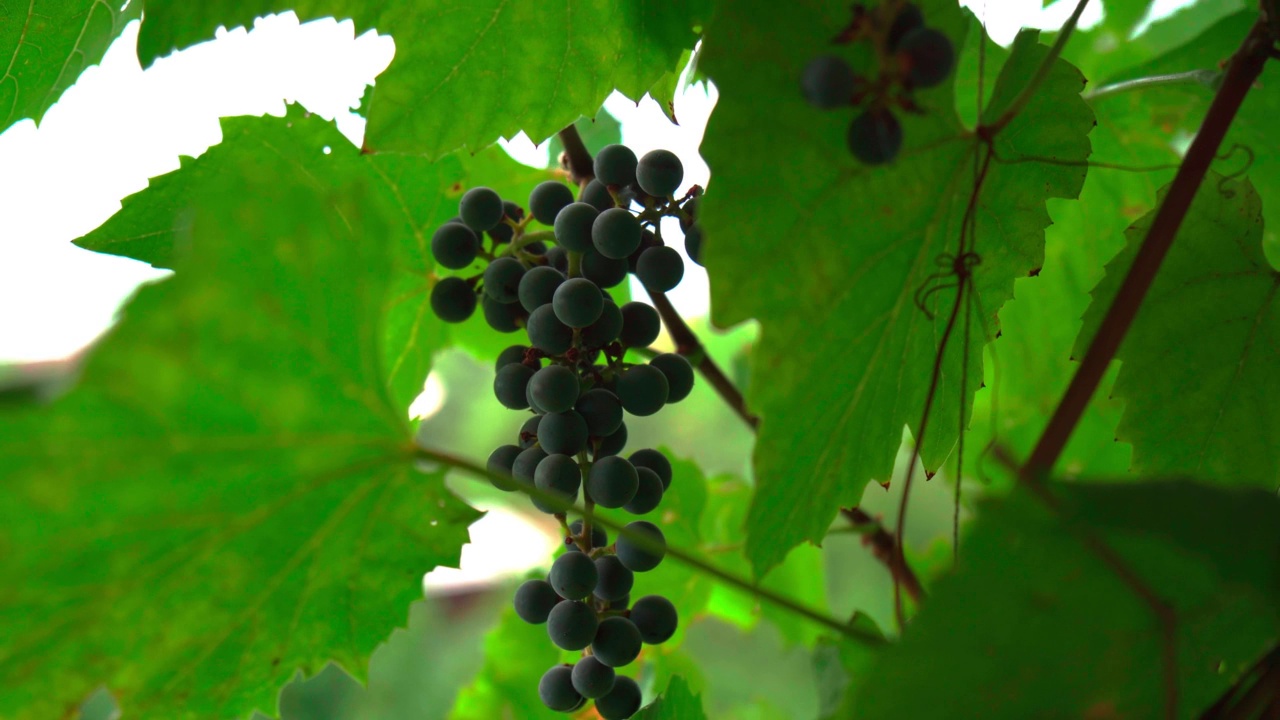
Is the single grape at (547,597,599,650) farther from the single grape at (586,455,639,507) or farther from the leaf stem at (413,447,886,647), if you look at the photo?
the leaf stem at (413,447,886,647)

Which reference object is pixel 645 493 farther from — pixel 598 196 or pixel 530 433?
pixel 598 196

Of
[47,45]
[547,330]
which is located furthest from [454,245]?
[47,45]

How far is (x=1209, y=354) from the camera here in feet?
2.02

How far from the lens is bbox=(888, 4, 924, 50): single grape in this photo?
408mm

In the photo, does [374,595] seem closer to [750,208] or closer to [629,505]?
[629,505]

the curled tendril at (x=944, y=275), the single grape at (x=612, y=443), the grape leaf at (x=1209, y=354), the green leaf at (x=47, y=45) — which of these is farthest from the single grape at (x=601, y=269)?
the green leaf at (x=47, y=45)

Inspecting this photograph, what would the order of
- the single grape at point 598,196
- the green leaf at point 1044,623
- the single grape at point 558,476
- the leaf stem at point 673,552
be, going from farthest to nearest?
1. the single grape at point 598,196
2. the single grape at point 558,476
3. the leaf stem at point 673,552
4. the green leaf at point 1044,623

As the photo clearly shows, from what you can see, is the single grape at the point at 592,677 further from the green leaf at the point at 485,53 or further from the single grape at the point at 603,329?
the green leaf at the point at 485,53

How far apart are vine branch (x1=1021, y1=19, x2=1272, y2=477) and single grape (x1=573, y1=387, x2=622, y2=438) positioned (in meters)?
0.27

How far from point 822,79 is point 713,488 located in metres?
0.80

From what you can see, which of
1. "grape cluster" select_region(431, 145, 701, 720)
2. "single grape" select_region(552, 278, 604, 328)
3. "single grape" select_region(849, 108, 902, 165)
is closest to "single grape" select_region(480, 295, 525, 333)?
"grape cluster" select_region(431, 145, 701, 720)

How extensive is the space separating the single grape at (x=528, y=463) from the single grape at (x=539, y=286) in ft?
0.32

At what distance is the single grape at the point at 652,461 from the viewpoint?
0.66m

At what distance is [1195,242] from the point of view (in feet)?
1.98
